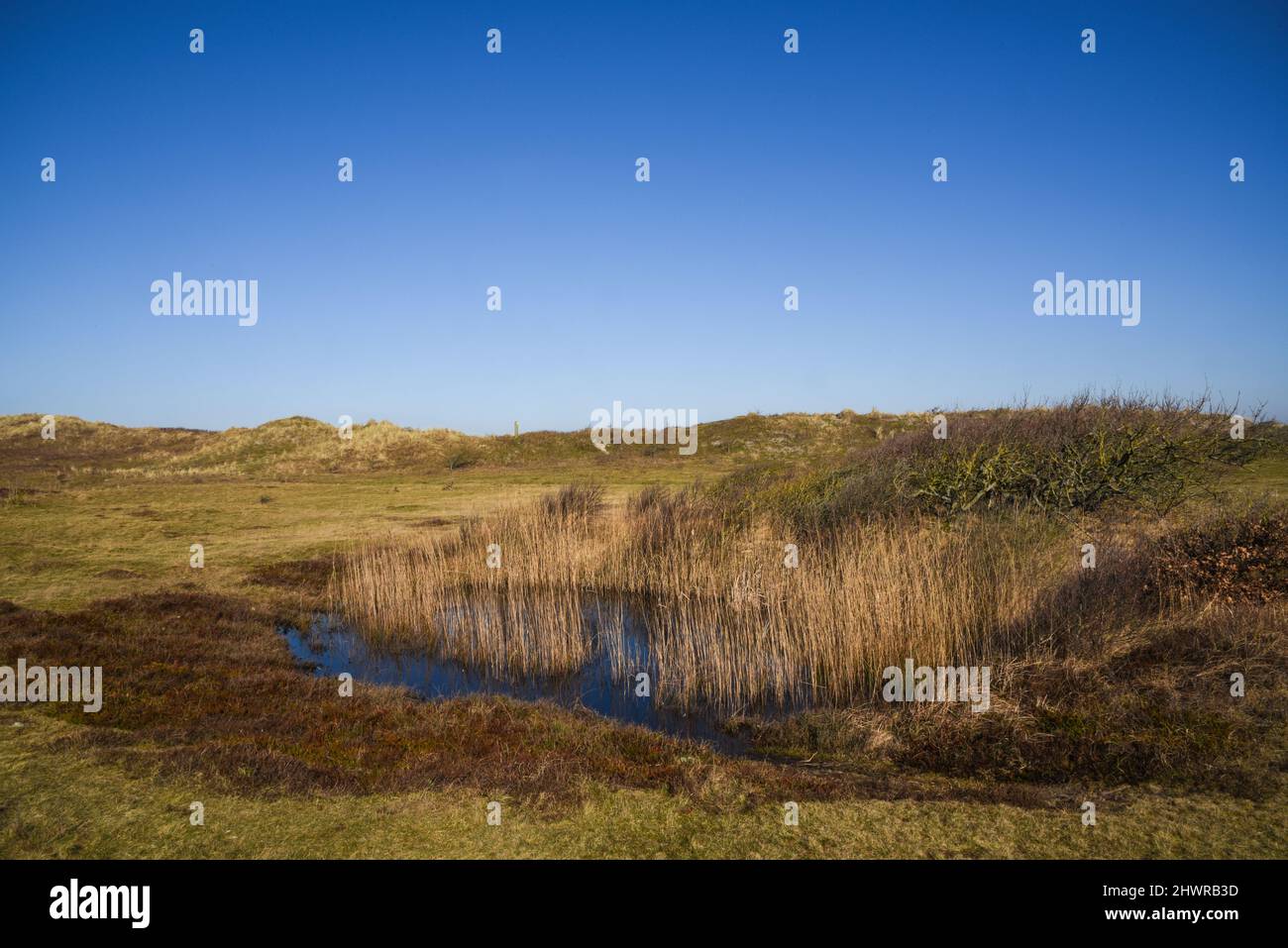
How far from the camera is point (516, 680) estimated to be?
11195 millimetres

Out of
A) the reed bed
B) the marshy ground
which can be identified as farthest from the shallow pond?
the marshy ground

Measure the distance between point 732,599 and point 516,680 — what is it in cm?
437

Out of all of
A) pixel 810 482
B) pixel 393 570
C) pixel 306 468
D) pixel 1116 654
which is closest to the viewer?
pixel 1116 654

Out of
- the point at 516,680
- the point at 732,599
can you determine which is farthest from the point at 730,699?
the point at 732,599

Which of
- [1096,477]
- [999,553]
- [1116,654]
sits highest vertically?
[1096,477]

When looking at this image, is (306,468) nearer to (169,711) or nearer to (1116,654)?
(169,711)

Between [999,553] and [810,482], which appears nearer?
[999,553]

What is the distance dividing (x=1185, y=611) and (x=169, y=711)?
1227cm

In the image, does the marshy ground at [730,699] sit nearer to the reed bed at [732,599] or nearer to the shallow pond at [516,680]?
the reed bed at [732,599]

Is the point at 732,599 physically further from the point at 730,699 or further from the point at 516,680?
the point at 516,680

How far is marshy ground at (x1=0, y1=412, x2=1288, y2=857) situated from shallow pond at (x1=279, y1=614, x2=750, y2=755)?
49 cm

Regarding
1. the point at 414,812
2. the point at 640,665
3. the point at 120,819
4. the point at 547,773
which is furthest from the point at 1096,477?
the point at 120,819

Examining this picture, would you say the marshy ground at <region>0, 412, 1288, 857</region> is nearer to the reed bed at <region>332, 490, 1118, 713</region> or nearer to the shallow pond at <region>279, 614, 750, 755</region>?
the reed bed at <region>332, 490, 1118, 713</region>

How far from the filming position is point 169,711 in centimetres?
844
